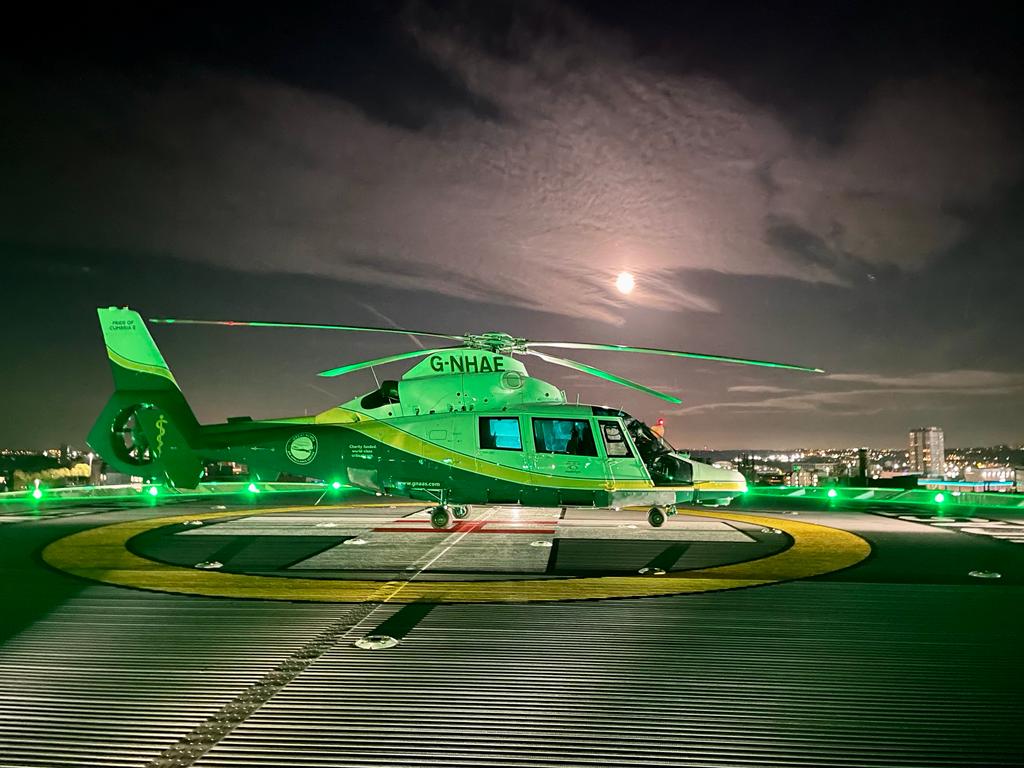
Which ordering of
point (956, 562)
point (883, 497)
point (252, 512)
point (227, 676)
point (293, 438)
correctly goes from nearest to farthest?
1. point (227, 676)
2. point (956, 562)
3. point (293, 438)
4. point (252, 512)
5. point (883, 497)

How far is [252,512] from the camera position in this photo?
76.7 ft

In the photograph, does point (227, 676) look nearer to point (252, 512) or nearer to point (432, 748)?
point (432, 748)

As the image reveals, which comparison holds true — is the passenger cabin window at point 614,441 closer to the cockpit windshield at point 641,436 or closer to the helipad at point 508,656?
the cockpit windshield at point 641,436

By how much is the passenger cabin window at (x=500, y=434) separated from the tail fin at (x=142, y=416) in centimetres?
709

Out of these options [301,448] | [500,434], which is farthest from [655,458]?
[301,448]

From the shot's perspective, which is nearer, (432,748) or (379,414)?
(432,748)

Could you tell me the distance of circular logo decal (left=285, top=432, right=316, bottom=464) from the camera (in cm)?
1769

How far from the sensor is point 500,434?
17.5 m

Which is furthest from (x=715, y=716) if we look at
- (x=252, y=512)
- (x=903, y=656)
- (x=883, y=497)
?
(x=883, y=497)

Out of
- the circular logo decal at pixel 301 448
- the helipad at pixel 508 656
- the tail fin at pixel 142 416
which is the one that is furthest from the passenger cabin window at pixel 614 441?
the tail fin at pixel 142 416

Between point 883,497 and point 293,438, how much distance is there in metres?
25.5

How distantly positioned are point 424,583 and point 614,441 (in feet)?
26.5

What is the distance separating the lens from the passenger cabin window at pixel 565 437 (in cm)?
1744

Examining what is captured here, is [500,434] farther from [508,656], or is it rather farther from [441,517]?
[508,656]
